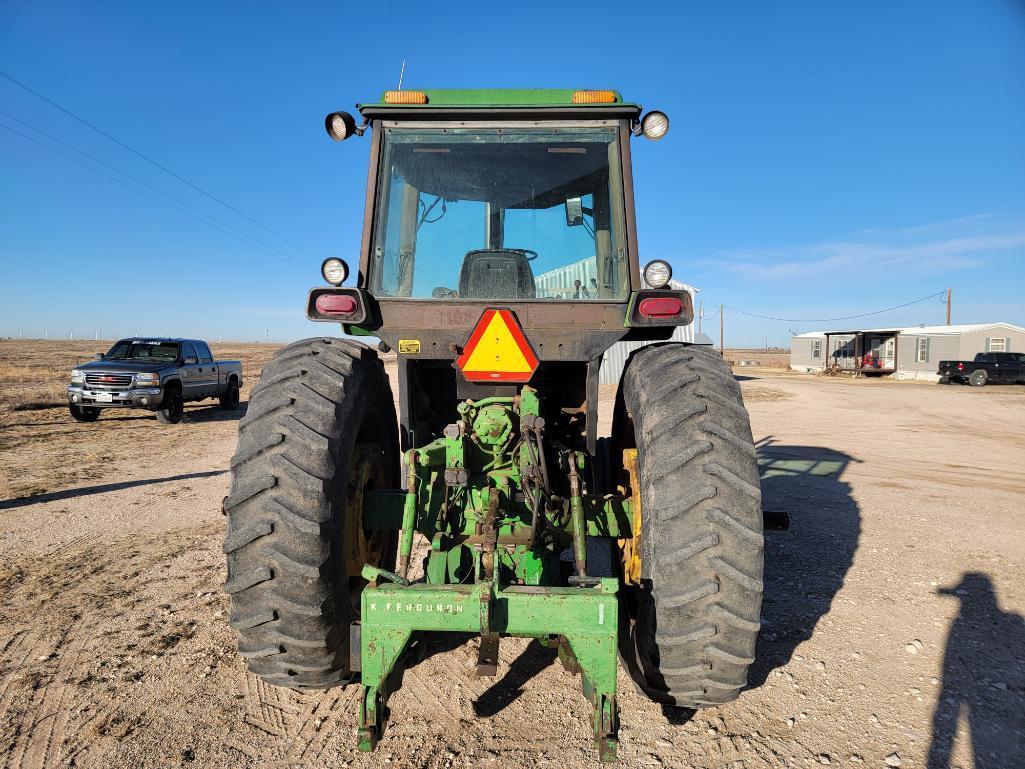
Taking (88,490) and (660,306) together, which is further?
(88,490)

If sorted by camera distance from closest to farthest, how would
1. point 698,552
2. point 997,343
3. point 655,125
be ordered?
point 698,552 → point 655,125 → point 997,343

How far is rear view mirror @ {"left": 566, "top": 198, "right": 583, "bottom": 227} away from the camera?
3410 mm

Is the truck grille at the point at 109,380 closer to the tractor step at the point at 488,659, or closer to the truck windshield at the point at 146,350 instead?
the truck windshield at the point at 146,350

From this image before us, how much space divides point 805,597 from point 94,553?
5.66 m

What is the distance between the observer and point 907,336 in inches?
1414

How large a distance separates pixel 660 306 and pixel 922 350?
40.3m

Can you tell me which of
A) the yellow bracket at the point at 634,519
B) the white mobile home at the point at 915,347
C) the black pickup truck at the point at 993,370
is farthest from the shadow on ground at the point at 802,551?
the white mobile home at the point at 915,347

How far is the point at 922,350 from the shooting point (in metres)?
35.2

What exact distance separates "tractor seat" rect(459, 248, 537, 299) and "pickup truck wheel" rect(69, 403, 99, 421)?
13.1 m

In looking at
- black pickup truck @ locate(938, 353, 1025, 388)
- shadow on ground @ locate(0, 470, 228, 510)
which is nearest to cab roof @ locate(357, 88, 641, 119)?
shadow on ground @ locate(0, 470, 228, 510)

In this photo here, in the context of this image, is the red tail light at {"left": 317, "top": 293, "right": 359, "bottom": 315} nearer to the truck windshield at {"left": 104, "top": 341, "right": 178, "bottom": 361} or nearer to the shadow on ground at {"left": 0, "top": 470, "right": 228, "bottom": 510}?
the shadow on ground at {"left": 0, "top": 470, "right": 228, "bottom": 510}

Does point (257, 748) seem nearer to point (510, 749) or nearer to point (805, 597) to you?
point (510, 749)

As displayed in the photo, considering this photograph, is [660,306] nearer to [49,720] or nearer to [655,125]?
[655,125]

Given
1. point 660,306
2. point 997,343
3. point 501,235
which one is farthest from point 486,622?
point 997,343
